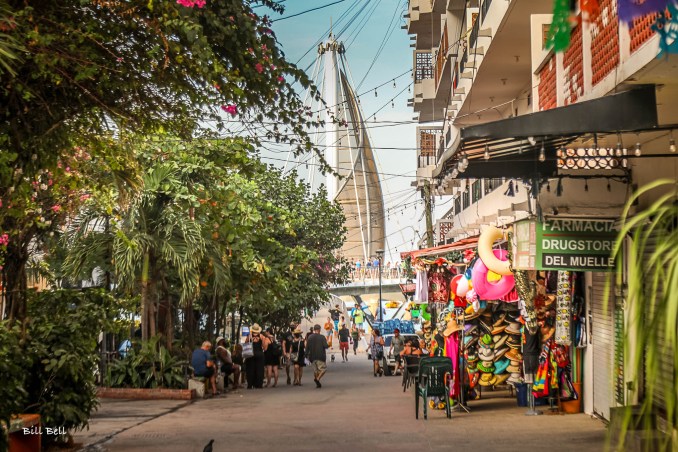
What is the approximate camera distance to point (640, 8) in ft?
12.8

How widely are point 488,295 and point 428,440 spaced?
3.53 meters

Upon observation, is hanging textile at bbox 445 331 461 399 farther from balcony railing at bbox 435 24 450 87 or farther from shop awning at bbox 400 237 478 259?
balcony railing at bbox 435 24 450 87

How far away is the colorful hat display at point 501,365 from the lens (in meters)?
18.2

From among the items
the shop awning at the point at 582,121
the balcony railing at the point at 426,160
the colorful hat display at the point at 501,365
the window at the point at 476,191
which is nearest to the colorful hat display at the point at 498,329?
the colorful hat display at the point at 501,365

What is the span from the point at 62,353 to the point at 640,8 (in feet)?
34.7

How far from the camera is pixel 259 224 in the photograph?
24.5 m

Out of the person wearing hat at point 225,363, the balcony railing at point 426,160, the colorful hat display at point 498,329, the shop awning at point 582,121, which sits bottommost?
the person wearing hat at point 225,363

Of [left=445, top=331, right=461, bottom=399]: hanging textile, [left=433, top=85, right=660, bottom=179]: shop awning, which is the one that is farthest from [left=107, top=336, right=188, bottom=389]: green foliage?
[left=433, top=85, right=660, bottom=179]: shop awning

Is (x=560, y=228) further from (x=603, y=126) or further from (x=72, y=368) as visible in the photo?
(x=72, y=368)

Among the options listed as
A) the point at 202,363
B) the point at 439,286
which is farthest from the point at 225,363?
the point at 439,286

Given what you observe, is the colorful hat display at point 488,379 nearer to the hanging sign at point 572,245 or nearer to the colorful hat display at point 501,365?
the colorful hat display at point 501,365

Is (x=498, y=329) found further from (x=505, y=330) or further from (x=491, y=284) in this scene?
(x=491, y=284)

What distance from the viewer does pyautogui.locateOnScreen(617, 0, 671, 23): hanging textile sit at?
3.84m

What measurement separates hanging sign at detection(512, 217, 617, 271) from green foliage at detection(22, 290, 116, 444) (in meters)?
6.05
